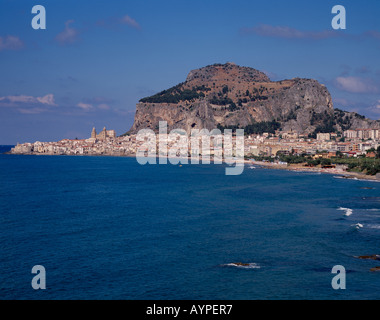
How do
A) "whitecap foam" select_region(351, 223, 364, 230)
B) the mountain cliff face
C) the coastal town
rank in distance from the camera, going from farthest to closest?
the mountain cliff face
the coastal town
"whitecap foam" select_region(351, 223, 364, 230)

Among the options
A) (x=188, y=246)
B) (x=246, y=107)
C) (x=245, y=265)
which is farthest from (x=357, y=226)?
(x=246, y=107)

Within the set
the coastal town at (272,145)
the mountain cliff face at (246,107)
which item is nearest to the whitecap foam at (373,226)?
the coastal town at (272,145)

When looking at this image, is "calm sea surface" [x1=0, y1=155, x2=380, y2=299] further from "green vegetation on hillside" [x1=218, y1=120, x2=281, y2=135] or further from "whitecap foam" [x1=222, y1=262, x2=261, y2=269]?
"green vegetation on hillside" [x1=218, y1=120, x2=281, y2=135]

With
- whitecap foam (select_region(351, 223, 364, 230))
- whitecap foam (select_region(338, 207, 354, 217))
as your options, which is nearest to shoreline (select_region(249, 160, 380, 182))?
whitecap foam (select_region(338, 207, 354, 217))

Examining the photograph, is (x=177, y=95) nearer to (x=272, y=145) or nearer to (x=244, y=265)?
(x=272, y=145)

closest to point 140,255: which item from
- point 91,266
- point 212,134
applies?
point 91,266

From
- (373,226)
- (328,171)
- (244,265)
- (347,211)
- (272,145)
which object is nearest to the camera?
(244,265)
